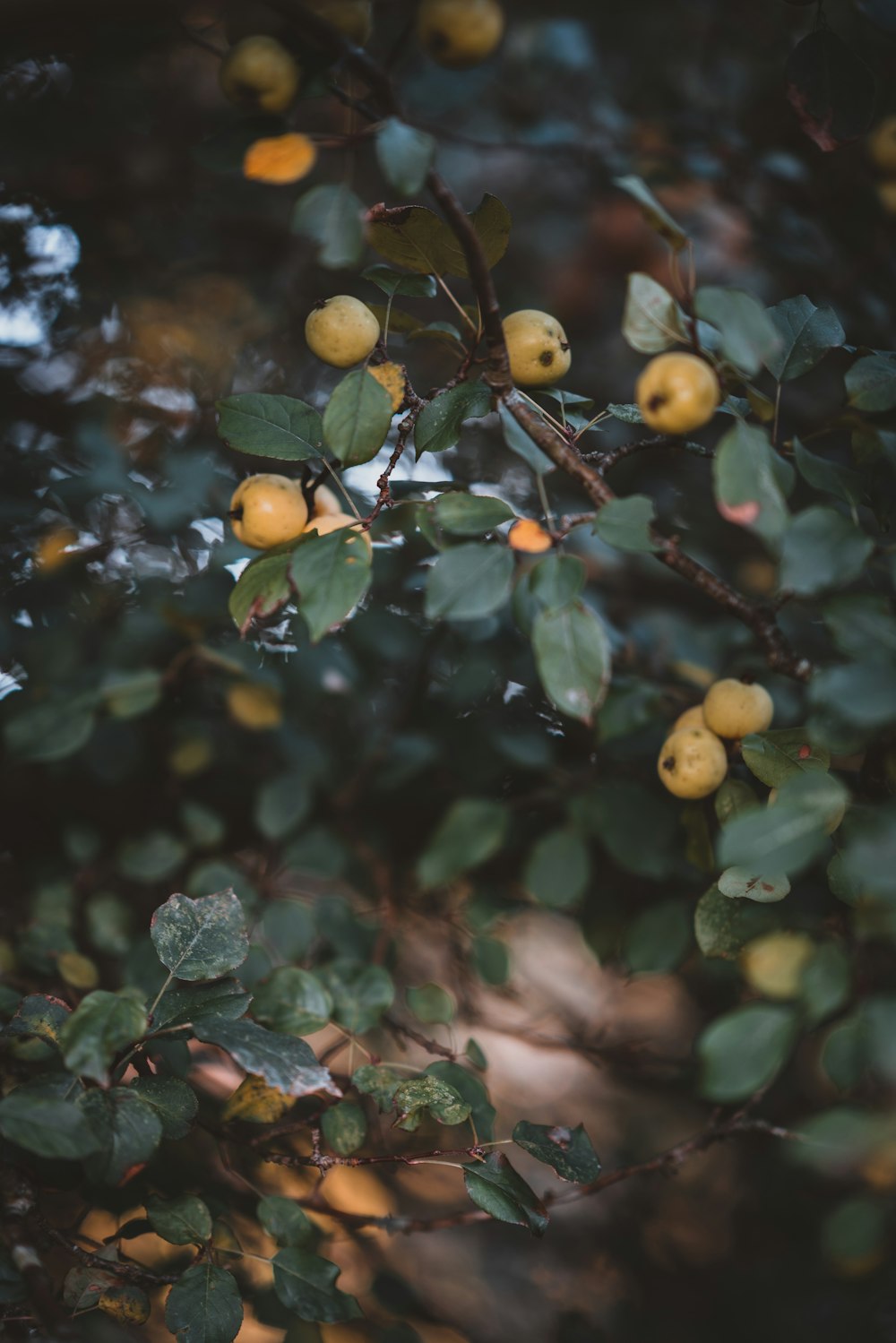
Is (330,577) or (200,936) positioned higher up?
(330,577)

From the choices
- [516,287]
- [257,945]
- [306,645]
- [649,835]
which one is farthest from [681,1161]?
[516,287]

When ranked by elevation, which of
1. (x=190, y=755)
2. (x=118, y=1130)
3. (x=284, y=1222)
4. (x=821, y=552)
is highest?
(x=821, y=552)

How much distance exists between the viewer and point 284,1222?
77cm

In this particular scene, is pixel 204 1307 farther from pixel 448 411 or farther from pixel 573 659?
pixel 448 411

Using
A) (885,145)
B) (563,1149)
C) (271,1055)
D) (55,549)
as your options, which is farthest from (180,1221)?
(885,145)

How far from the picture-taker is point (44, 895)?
119cm

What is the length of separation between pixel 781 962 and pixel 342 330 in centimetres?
62

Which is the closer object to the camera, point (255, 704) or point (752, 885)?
point (752, 885)

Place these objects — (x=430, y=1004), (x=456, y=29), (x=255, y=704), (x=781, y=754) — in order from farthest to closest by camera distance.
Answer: (x=255, y=704)
(x=430, y=1004)
(x=781, y=754)
(x=456, y=29)

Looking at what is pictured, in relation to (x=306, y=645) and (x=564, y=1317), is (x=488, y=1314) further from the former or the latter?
(x=306, y=645)

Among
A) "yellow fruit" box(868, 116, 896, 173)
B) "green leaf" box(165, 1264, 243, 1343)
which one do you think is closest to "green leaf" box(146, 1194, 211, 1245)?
"green leaf" box(165, 1264, 243, 1343)

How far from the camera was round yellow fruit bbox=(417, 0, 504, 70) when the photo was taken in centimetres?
59

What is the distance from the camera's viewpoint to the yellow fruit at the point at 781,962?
516mm

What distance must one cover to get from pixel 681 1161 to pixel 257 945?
0.56m
